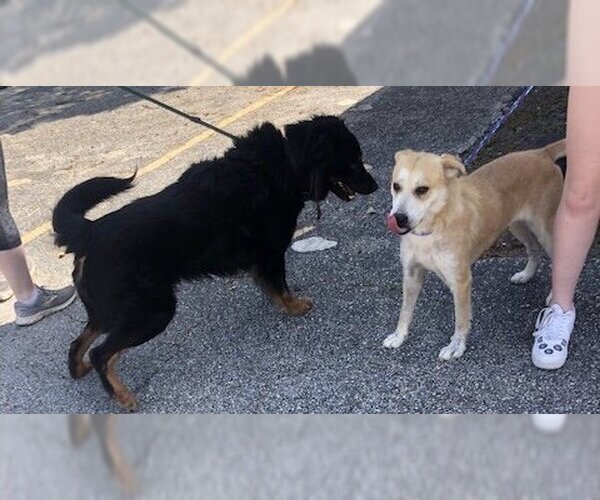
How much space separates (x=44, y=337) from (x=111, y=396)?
65cm

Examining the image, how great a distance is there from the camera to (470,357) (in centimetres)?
287

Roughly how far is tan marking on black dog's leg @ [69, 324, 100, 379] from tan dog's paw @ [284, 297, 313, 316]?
3.00 feet

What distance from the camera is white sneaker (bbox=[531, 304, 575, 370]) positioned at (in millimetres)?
2709

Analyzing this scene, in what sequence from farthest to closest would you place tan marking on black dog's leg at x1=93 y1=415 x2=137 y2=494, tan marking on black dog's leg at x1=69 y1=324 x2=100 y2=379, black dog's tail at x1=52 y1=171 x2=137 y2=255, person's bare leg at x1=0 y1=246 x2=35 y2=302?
person's bare leg at x1=0 y1=246 x2=35 y2=302, tan marking on black dog's leg at x1=69 y1=324 x2=100 y2=379, black dog's tail at x1=52 y1=171 x2=137 y2=255, tan marking on black dog's leg at x1=93 y1=415 x2=137 y2=494

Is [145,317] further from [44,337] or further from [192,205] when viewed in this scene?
[44,337]

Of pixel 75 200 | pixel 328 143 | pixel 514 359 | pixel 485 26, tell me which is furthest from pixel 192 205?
pixel 485 26

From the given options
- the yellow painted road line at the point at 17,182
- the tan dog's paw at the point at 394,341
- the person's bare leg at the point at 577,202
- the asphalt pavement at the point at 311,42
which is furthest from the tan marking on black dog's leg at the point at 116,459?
the yellow painted road line at the point at 17,182

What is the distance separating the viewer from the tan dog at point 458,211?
2645 millimetres

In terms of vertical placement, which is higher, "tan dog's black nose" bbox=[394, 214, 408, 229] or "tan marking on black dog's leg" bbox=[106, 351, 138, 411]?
"tan dog's black nose" bbox=[394, 214, 408, 229]

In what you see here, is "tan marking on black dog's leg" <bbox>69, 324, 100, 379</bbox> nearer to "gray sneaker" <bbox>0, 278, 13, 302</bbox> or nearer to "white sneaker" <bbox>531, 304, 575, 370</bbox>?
"gray sneaker" <bbox>0, 278, 13, 302</bbox>

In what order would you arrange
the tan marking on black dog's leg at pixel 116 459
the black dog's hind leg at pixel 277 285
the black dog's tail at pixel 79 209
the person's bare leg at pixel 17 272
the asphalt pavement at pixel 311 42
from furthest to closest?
the black dog's hind leg at pixel 277 285
the person's bare leg at pixel 17 272
the black dog's tail at pixel 79 209
the tan marking on black dog's leg at pixel 116 459
the asphalt pavement at pixel 311 42

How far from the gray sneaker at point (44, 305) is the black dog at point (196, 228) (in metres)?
0.44

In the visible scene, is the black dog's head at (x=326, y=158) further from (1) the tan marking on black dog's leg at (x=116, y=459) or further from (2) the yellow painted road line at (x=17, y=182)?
(1) the tan marking on black dog's leg at (x=116, y=459)

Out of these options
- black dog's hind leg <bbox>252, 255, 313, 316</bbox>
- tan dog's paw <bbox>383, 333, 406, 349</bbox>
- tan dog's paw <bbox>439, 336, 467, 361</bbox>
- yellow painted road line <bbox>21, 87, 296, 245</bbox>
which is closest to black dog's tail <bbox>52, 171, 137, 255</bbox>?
yellow painted road line <bbox>21, 87, 296, 245</bbox>
